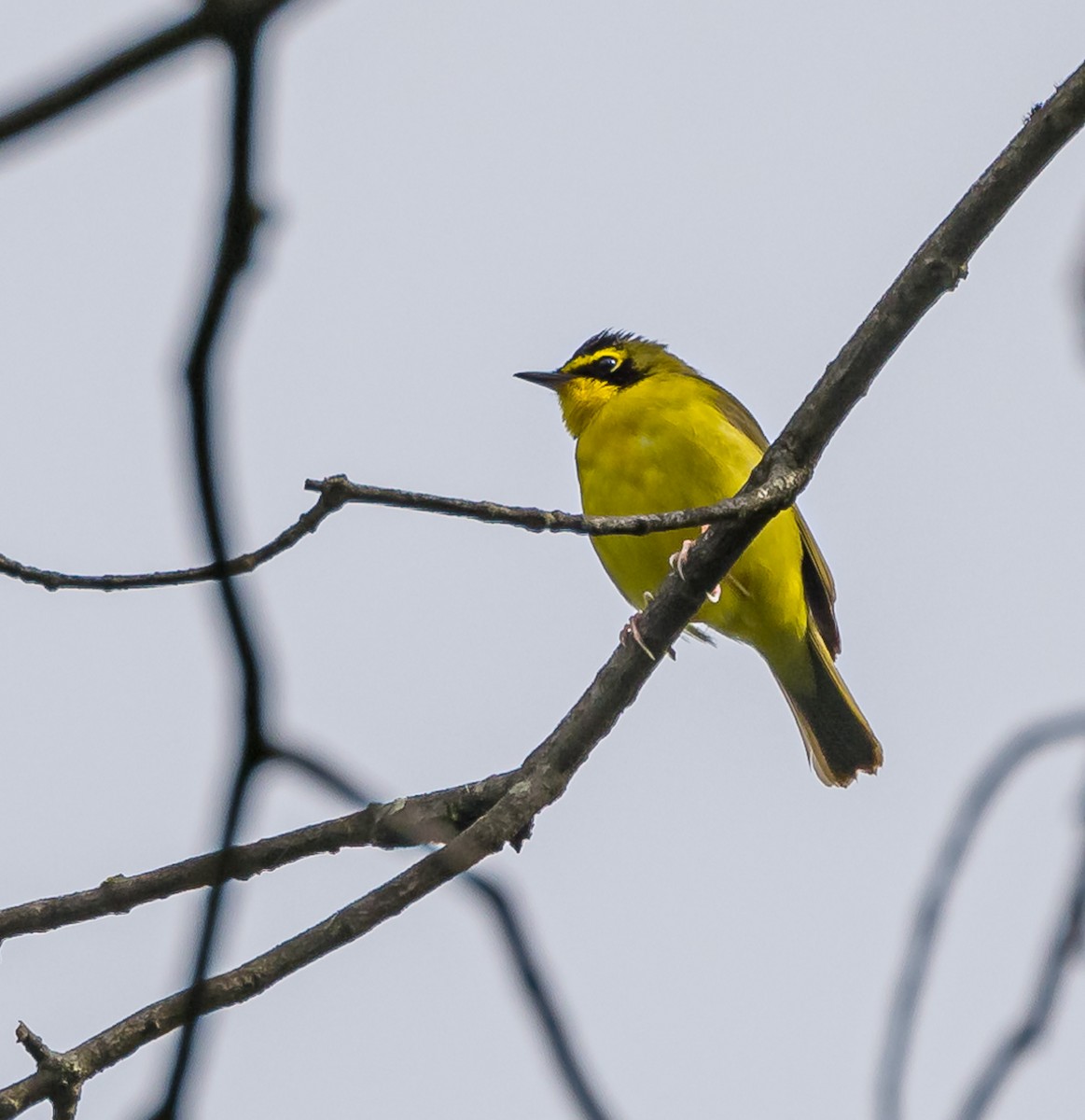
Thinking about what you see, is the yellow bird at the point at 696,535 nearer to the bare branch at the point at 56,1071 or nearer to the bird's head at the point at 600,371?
the bird's head at the point at 600,371

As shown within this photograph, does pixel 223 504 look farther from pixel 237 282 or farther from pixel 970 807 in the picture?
pixel 970 807

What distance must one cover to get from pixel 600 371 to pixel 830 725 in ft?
7.51

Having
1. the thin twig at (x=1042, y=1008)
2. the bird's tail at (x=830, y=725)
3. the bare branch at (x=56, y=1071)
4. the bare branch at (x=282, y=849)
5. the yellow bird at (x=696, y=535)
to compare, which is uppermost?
the yellow bird at (x=696, y=535)

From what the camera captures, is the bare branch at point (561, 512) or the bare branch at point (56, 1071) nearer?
the bare branch at point (561, 512)

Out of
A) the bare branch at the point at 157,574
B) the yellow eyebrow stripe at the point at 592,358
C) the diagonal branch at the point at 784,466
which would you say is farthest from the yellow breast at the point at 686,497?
the bare branch at the point at 157,574

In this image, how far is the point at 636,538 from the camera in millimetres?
7121

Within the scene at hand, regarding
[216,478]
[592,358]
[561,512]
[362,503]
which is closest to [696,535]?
[592,358]

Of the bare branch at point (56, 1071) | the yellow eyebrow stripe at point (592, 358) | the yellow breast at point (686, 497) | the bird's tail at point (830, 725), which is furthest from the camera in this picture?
the yellow eyebrow stripe at point (592, 358)

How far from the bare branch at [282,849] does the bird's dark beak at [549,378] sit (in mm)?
4156

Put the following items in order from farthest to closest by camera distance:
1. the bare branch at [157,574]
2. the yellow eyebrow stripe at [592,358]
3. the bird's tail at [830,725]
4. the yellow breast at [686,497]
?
1. the yellow eyebrow stripe at [592,358]
2. the bird's tail at [830,725]
3. the yellow breast at [686,497]
4. the bare branch at [157,574]

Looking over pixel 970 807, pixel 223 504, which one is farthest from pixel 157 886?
pixel 223 504

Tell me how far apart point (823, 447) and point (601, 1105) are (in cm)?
275

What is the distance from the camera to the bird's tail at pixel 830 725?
8.05m

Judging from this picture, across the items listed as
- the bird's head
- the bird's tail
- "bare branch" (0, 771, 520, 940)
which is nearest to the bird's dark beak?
the bird's head
